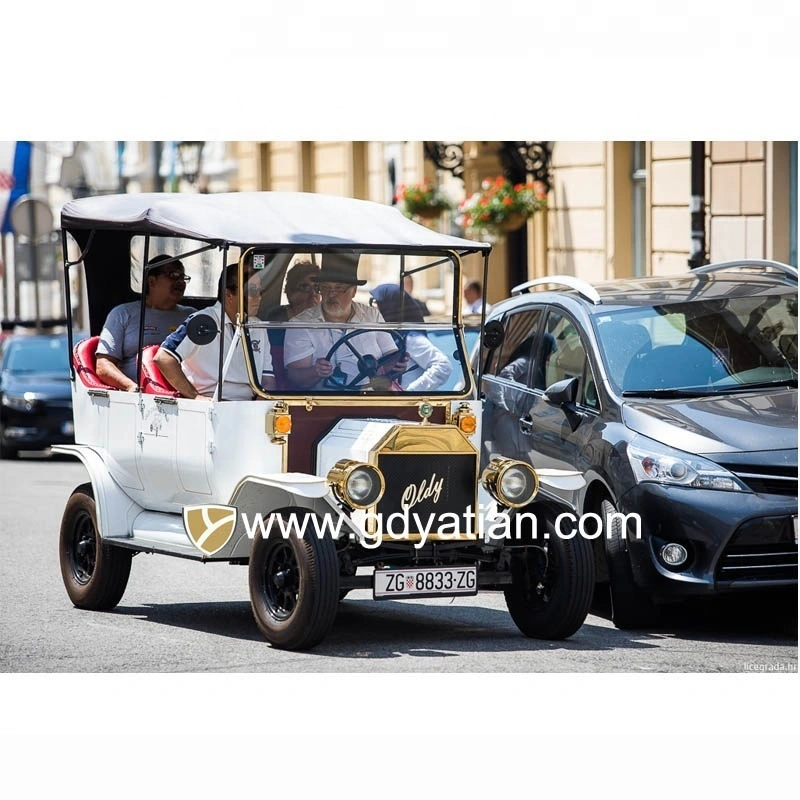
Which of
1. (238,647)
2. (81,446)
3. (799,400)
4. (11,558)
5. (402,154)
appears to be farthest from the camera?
(402,154)

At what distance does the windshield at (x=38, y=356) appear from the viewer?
2064 cm

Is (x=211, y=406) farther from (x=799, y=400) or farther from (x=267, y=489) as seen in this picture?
(x=799, y=400)

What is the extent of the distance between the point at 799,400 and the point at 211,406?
296cm

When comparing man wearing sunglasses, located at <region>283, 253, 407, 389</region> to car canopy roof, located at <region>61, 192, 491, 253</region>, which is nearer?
car canopy roof, located at <region>61, 192, 491, 253</region>

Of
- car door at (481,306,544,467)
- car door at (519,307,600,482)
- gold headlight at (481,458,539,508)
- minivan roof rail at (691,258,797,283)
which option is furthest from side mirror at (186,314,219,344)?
minivan roof rail at (691,258,797,283)

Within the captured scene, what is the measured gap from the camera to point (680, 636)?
8422 mm

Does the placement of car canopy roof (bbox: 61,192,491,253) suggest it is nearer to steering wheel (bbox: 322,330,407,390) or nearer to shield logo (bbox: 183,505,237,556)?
steering wheel (bbox: 322,330,407,390)

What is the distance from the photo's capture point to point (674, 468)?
27.1 feet

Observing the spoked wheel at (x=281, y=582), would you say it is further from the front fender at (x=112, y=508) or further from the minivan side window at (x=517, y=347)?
the minivan side window at (x=517, y=347)

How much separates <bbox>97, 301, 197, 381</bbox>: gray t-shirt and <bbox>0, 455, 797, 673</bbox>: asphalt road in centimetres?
139

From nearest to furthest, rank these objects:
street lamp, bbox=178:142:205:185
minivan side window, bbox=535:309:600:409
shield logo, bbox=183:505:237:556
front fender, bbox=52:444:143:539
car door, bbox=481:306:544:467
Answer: shield logo, bbox=183:505:237:556
front fender, bbox=52:444:143:539
minivan side window, bbox=535:309:600:409
car door, bbox=481:306:544:467
street lamp, bbox=178:142:205:185

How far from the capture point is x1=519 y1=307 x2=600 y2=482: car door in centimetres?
908

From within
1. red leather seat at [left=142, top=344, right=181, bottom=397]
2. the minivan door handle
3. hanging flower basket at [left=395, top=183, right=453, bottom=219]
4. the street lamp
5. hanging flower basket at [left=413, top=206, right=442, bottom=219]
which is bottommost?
the minivan door handle
